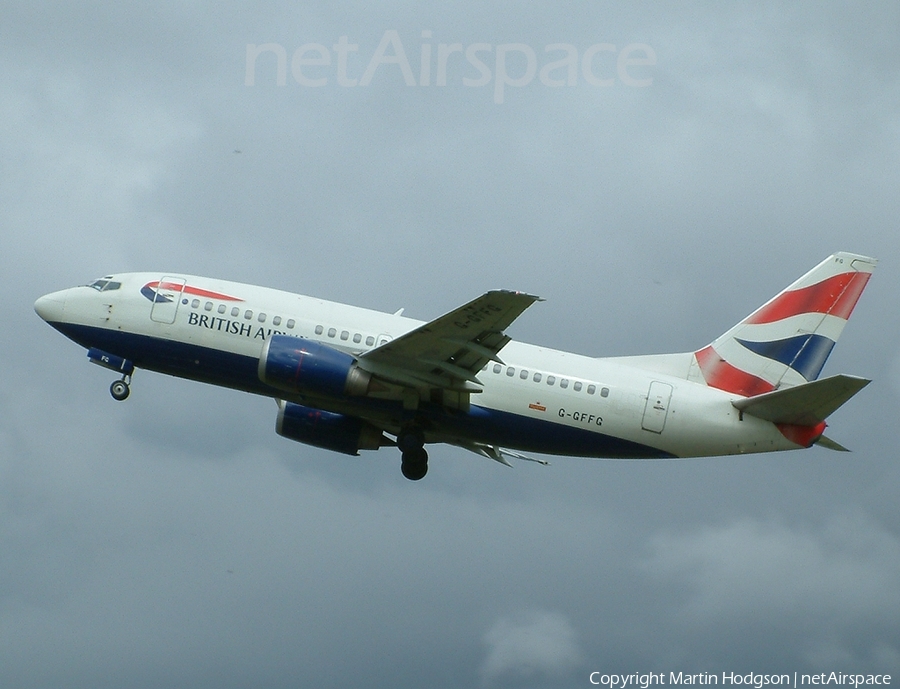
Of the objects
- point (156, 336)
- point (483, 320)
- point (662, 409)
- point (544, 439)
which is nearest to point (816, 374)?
point (662, 409)

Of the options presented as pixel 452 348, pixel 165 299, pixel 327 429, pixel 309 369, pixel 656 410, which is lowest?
pixel 327 429

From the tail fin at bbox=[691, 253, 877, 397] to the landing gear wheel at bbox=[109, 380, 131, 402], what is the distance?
17.6 metres

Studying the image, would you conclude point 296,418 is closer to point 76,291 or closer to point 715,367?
point 76,291

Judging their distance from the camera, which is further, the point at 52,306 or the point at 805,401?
the point at 52,306

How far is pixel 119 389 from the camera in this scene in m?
36.1

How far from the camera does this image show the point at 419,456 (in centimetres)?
3534

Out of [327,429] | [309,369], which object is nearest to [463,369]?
[309,369]

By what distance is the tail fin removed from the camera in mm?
35875

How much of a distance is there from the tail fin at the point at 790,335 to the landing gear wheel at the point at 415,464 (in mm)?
8734

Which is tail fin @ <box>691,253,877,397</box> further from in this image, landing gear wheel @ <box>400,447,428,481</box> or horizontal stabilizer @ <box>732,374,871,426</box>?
landing gear wheel @ <box>400,447,428,481</box>

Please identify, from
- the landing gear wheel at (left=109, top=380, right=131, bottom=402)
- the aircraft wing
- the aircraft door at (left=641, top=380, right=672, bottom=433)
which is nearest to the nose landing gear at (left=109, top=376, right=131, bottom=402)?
the landing gear wheel at (left=109, top=380, right=131, bottom=402)

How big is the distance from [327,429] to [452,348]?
7.07m

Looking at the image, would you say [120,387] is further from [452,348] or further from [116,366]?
[452,348]

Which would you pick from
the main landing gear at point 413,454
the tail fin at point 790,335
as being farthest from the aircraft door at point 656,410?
the main landing gear at point 413,454
